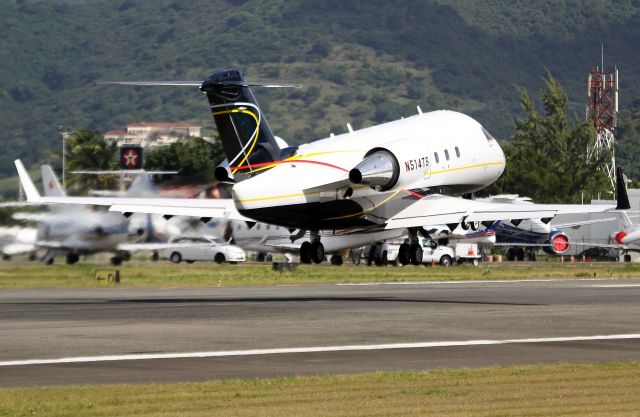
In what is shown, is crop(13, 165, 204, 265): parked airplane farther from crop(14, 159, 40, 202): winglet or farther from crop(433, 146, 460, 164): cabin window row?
crop(433, 146, 460, 164): cabin window row

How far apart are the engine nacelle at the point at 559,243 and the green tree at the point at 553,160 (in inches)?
1014

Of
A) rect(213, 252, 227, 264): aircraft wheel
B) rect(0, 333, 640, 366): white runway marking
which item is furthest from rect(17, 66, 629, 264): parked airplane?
rect(213, 252, 227, 264): aircraft wheel

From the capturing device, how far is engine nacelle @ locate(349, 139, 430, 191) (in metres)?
44.7

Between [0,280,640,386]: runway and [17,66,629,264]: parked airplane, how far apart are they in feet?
9.83

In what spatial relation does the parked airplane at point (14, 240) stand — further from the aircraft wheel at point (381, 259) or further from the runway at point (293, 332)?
the aircraft wheel at point (381, 259)

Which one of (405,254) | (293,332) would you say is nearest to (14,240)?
(405,254)

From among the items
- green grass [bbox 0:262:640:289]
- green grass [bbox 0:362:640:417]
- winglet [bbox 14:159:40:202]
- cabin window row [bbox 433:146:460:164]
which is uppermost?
cabin window row [bbox 433:146:460:164]

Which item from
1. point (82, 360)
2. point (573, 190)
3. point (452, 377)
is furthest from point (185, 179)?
point (573, 190)

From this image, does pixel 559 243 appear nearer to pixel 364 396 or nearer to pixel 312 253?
pixel 312 253

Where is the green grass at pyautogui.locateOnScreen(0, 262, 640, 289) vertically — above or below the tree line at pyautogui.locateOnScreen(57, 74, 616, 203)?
below

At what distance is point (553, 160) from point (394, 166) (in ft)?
405

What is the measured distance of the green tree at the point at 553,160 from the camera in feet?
461

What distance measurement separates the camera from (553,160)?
545 ft

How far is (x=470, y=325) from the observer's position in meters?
36.3
